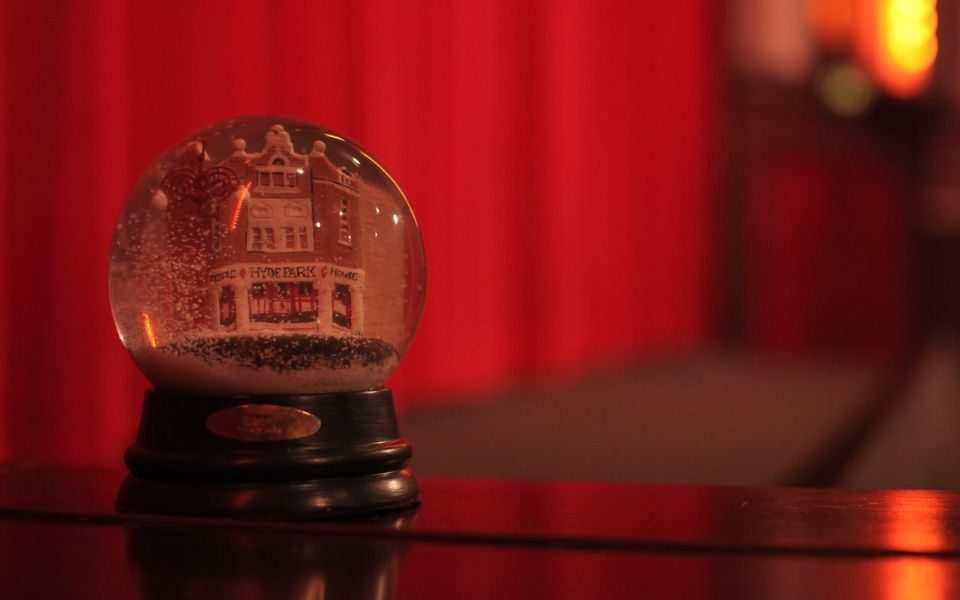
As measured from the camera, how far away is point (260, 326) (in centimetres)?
72

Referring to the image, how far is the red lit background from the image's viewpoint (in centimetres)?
195

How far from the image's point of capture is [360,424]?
2.38ft

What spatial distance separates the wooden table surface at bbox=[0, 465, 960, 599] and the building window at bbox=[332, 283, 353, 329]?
129mm

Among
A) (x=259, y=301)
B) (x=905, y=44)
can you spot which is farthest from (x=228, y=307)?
(x=905, y=44)

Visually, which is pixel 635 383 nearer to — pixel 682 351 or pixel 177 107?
pixel 682 351

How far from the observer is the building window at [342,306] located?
741 mm

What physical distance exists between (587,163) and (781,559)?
13.8 ft

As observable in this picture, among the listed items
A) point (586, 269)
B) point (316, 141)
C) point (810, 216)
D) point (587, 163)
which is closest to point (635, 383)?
point (586, 269)

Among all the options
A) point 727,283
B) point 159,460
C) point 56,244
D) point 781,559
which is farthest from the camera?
point 727,283

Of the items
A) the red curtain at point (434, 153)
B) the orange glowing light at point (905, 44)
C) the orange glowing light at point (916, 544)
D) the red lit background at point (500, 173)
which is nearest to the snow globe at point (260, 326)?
the orange glowing light at point (916, 544)

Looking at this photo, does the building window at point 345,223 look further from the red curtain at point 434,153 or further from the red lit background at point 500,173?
the red curtain at point 434,153

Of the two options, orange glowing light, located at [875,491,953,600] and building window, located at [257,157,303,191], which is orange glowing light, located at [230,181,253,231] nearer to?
building window, located at [257,157,303,191]

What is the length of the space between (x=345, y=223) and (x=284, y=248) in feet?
0.15

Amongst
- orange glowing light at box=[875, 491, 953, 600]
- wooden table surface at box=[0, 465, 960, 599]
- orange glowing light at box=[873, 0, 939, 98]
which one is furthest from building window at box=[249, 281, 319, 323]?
orange glowing light at box=[873, 0, 939, 98]
